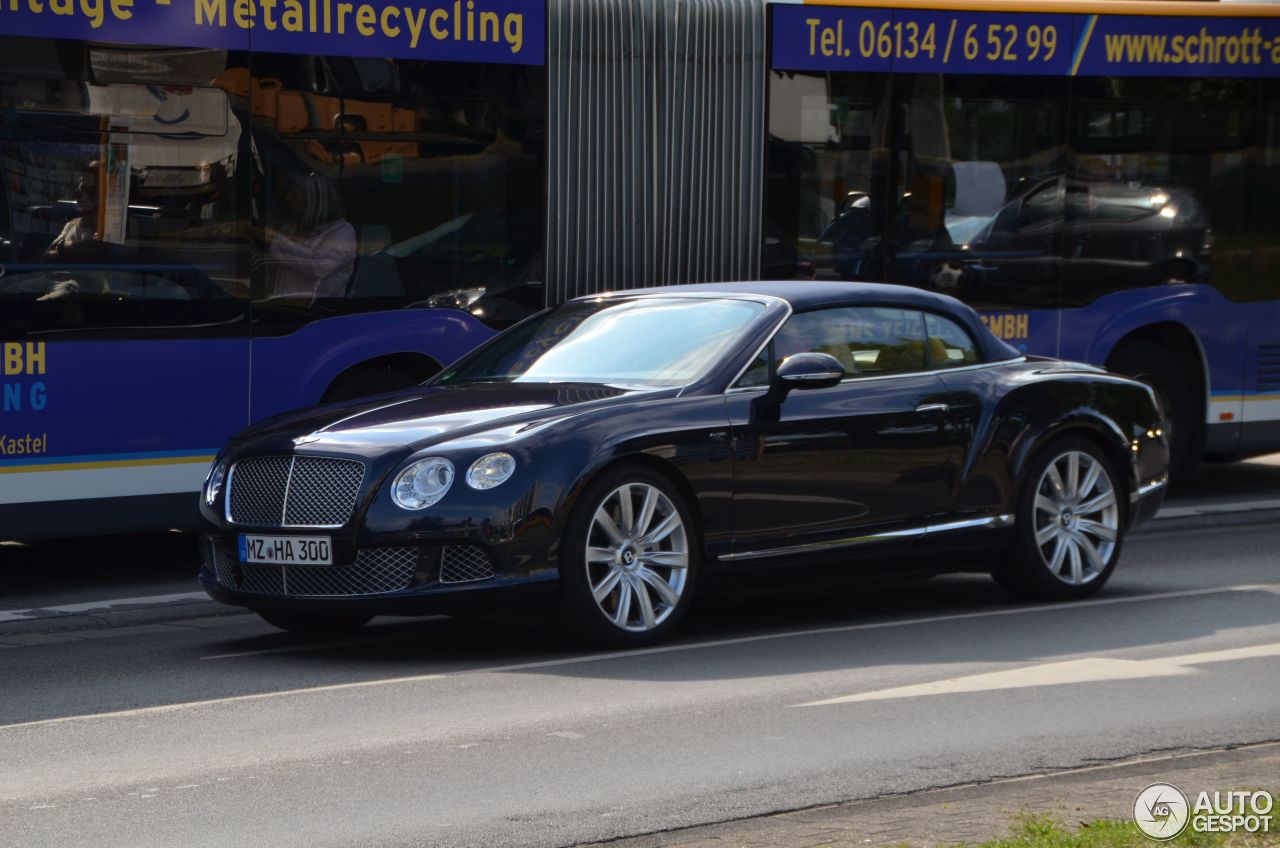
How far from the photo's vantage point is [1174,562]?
1199cm

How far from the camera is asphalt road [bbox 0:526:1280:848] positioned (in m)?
6.07

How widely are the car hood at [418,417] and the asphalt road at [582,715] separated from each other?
87 cm

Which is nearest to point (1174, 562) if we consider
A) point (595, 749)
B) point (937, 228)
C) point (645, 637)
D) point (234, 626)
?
point (937, 228)

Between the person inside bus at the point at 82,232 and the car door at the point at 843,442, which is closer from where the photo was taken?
the car door at the point at 843,442

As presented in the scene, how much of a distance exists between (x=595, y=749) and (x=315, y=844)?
143 centimetres

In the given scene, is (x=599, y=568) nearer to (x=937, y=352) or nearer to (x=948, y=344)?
(x=937, y=352)

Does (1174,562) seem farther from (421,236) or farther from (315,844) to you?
(315,844)

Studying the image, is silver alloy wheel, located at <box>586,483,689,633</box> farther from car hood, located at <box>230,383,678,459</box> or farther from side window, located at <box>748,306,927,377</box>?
side window, located at <box>748,306,927,377</box>

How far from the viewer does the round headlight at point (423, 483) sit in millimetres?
8320

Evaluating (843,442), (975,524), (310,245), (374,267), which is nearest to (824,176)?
(374,267)

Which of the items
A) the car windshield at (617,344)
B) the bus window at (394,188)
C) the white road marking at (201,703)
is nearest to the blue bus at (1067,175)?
the bus window at (394,188)

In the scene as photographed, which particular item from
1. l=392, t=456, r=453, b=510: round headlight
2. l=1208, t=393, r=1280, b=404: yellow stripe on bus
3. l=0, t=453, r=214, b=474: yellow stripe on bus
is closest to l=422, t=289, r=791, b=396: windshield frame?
l=392, t=456, r=453, b=510: round headlight

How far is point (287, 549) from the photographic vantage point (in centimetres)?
859

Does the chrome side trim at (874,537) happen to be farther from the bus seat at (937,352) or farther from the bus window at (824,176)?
the bus window at (824,176)
